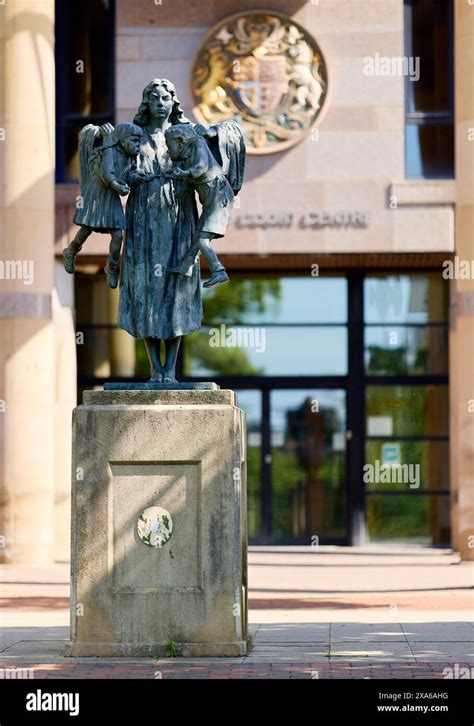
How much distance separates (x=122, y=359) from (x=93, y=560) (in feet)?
43.3

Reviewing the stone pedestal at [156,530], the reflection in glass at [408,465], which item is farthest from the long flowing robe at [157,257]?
the reflection in glass at [408,465]

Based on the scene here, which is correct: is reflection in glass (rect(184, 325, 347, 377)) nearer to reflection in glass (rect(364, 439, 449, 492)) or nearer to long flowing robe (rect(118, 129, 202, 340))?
reflection in glass (rect(364, 439, 449, 492))

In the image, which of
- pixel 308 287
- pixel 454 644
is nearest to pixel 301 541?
pixel 308 287

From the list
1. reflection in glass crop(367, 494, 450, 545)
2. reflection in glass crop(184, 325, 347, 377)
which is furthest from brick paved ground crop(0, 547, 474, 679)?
reflection in glass crop(184, 325, 347, 377)

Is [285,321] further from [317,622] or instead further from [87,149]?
[87,149]

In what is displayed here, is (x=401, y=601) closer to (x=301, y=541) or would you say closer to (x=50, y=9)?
(x=301, y=541)

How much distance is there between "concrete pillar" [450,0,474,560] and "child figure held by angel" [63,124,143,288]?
10582 millimetres

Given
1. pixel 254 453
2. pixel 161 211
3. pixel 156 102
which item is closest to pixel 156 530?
pixel 161 211

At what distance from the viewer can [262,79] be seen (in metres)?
22.4

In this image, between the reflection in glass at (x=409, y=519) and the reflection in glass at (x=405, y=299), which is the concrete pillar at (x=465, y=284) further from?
the reflection in glass at (x=405, y=299)

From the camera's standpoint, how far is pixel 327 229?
22.1 metres

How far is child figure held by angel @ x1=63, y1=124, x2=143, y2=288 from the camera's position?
1138 centimetres

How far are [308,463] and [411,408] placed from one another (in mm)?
1904
